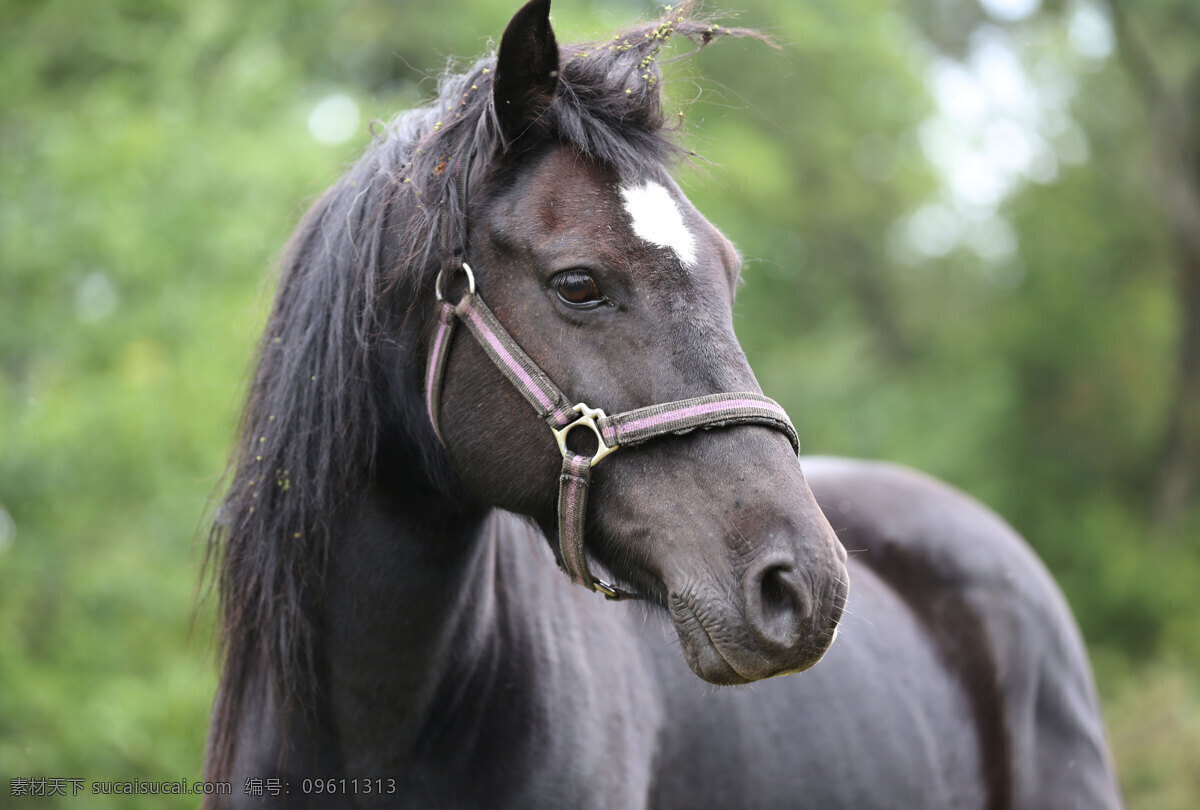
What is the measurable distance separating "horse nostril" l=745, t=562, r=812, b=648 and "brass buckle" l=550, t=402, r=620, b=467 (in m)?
0.42

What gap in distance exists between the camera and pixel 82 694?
6488 millimetres

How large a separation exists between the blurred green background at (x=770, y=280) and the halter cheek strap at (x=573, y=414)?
0.85 m

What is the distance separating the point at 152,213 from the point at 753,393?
18.2 ft

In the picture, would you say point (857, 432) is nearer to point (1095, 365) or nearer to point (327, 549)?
point (1095, 365)

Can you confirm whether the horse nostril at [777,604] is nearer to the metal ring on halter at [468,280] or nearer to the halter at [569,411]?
the halter at [569,411]

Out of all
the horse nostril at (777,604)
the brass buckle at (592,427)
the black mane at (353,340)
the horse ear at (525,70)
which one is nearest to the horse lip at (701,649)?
the horse nostril at (777,604)

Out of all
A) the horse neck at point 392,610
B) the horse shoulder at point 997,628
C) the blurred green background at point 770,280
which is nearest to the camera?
the horse neck at point 392,610

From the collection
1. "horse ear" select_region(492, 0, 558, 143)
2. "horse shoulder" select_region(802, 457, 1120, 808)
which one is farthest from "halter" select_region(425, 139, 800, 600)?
"horse shoulder" select_region(802, 457, 1120, 808)

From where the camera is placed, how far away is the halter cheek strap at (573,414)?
204cm

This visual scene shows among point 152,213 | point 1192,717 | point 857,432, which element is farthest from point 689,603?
point 857,432

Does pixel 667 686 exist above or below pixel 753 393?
below

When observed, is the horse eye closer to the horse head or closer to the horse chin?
the horse head

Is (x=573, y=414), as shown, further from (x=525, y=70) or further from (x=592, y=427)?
(x=525, y=70)

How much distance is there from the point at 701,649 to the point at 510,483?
587 mm
